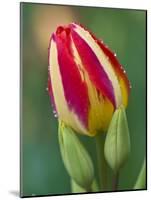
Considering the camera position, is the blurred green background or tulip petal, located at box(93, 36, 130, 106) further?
tulip petal, located at box(93, 36, 130, 106)

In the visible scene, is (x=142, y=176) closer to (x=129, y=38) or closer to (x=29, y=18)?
(x=129, y=38)

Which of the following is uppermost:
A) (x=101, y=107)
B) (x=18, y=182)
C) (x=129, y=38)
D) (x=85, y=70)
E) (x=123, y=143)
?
(x=129, y=38)

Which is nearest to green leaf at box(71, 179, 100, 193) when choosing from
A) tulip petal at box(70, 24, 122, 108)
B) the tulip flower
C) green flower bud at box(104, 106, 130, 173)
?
green flower bud at box(104, 106, 130, 173)

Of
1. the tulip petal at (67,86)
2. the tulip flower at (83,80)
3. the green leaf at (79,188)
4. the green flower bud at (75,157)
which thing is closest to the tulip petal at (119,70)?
the tulip flower at (83,80)

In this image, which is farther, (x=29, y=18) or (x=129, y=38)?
(x=129, y=38)

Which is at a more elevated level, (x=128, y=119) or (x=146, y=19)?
(x=146, y=19)

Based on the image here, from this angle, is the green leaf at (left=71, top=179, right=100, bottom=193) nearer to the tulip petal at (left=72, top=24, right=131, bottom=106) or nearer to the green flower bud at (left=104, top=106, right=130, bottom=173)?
the green flower bud at (left=104, top=106, right=130, bottom=173)

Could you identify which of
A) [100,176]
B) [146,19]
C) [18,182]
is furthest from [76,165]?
[146,19]
